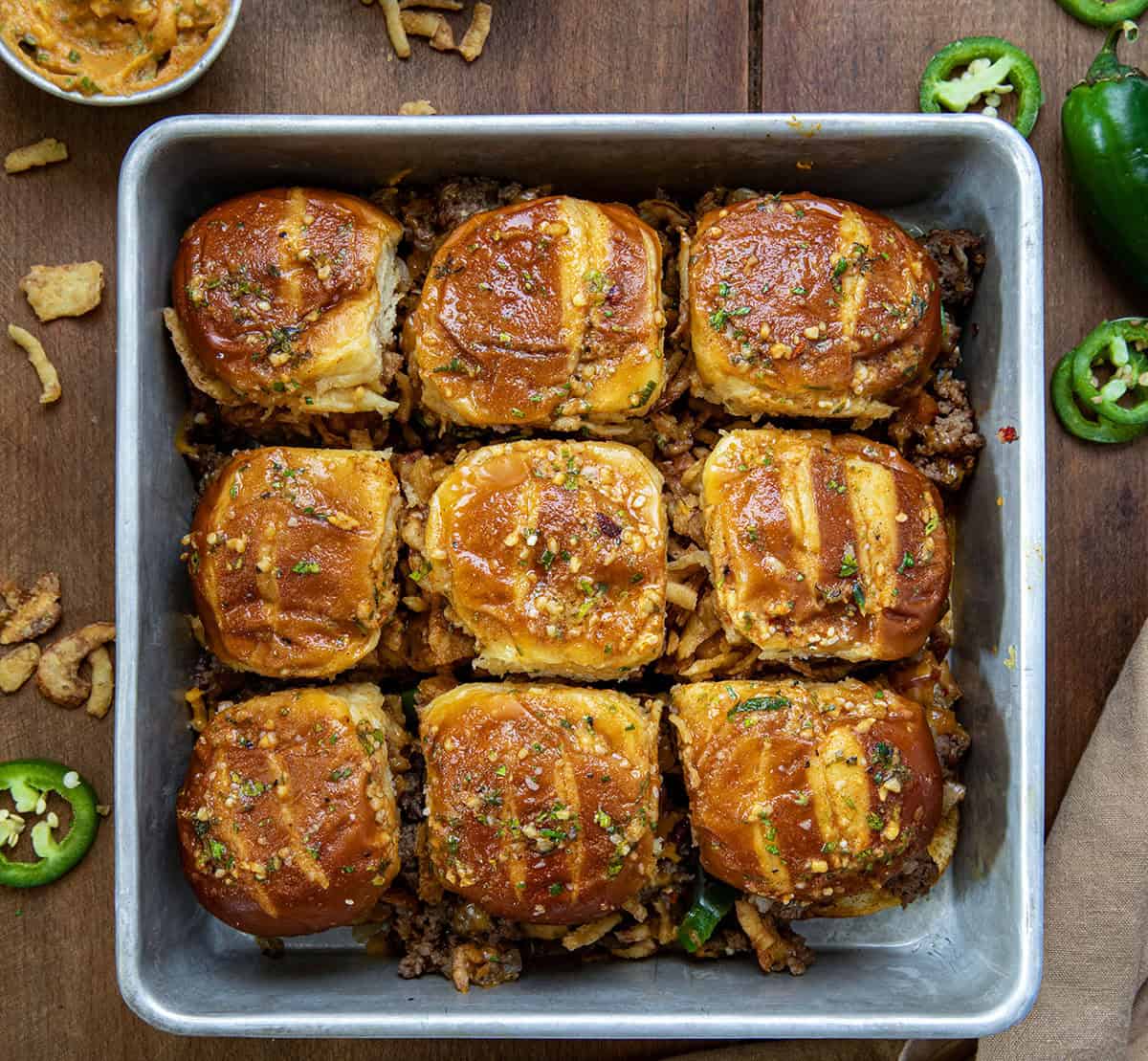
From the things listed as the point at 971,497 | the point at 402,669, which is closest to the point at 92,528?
the point at 402,669

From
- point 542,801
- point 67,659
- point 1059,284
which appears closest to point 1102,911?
point 542,801

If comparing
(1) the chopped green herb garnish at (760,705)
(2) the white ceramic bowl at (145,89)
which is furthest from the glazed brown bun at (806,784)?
(2) the white ceramic bowl at (145,89)

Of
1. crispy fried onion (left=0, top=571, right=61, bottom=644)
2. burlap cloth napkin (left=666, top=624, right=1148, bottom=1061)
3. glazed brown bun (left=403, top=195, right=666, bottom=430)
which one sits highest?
glazed brown bun (left=403, top=195, right=666, bottom=430)

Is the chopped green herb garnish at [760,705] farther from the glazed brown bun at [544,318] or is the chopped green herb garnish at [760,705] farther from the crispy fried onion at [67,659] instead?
the crispy fried onion at [67,659]

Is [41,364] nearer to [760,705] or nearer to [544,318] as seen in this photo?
[544,318]

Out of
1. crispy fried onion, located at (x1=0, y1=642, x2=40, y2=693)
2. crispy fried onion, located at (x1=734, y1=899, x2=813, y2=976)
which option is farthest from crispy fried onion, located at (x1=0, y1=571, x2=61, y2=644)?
crispy fried onion, located at (x1=734, y1=899, x2=813, y2=976)

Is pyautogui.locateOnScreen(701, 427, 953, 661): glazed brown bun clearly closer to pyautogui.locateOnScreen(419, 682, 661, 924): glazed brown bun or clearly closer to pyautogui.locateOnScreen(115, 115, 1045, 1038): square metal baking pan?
pyautogui.locateOnScreen(115, 115, 1045, 1038): square metal baking pan

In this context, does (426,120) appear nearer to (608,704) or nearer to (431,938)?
(608,704)
